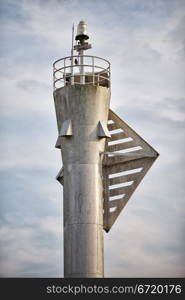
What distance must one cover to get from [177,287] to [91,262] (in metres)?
6.19

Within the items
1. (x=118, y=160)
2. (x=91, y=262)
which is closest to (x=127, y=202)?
(x=118, y=160)

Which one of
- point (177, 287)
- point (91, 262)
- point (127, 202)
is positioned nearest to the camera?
point (177, 287)

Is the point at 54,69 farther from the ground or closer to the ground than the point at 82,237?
farther from the ground

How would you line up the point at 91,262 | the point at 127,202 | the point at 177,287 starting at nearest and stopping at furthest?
the point at 177,287, the point at 91,262, the point at 127,202

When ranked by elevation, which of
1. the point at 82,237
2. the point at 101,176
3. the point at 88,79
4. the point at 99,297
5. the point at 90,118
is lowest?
the point at 99,297

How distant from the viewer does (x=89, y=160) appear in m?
32.7

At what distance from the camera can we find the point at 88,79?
35281mm

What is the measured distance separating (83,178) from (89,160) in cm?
99

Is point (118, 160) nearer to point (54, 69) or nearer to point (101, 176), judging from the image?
point (101, 176)

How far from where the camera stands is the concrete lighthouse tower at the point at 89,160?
32.0 meters

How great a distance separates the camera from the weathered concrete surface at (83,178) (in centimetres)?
3175

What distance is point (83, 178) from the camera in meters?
32.4

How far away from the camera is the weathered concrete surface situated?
31.8 metres

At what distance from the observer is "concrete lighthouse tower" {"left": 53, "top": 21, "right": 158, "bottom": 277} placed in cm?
3197
